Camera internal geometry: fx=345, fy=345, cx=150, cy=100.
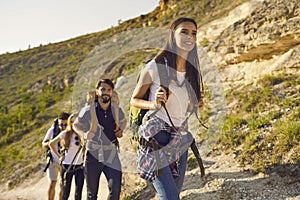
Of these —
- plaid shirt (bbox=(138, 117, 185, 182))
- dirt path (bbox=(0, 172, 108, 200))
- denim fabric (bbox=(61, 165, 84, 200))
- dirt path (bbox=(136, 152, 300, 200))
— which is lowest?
dirt path (bbox=(0, 172, 108, 200))

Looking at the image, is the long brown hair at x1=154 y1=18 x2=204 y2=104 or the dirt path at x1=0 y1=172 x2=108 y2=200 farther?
the dirt path at x1=0 y1=172 x2=108 y2=200

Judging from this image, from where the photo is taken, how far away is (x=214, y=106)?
28.6 ft

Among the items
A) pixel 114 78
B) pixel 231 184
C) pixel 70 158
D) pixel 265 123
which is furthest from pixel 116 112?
pixel 114 78

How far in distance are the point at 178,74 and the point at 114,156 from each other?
5.57 ft

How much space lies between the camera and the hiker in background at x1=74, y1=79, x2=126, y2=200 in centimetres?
409

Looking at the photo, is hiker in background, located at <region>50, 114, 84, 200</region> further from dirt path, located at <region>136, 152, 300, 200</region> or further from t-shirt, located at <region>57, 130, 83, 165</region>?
dirt path, located at <region>136, 152, 300, 200</region>

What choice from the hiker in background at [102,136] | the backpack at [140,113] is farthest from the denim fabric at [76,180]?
the backpack at [140,113]

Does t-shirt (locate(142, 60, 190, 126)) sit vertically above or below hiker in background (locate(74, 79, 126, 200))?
above

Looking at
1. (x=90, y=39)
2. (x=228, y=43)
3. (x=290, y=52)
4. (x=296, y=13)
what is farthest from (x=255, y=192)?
(x=90, y=39)

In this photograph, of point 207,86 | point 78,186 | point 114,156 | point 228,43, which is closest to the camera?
point 114,156

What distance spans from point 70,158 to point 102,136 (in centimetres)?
148

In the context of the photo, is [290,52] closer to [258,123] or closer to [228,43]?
[228,43]

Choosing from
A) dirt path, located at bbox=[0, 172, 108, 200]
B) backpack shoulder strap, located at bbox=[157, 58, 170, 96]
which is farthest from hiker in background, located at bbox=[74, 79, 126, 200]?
dirt path, located at bbox=[0, 172, 108, 200]

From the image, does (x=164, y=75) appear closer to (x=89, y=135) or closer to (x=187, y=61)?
(x=187, y=61)
